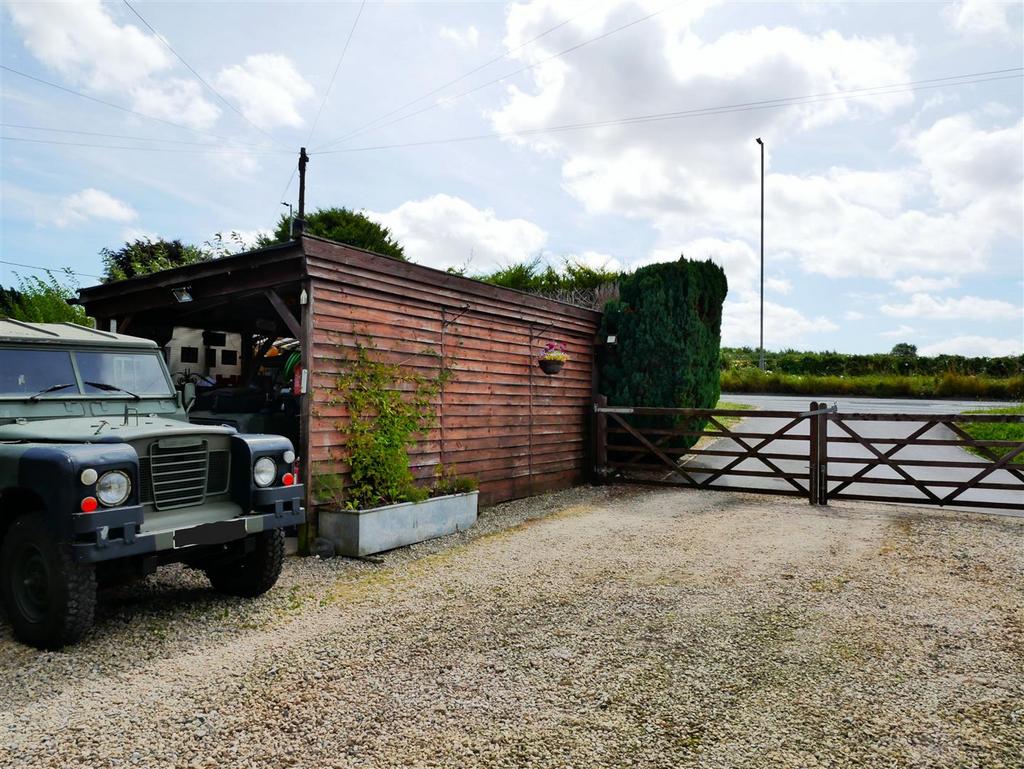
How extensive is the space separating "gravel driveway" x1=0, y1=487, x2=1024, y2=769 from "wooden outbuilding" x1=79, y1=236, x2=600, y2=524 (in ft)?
6.45

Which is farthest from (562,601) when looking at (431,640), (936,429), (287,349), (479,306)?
(936,429)

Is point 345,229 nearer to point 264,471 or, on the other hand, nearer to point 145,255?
point 145,255

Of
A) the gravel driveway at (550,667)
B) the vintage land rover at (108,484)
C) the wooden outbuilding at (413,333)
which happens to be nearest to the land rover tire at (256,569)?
the vintage land rover at (108,484)

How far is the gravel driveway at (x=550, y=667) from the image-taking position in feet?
9.43

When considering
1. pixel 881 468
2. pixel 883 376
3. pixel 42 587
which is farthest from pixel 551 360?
pixel 883 376

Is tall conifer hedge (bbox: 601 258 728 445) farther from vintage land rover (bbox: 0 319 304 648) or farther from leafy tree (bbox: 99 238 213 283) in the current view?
leafy tree (bbox: 99 238 213 283)

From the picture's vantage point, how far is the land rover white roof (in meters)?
4.73

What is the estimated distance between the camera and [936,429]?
17203 mm

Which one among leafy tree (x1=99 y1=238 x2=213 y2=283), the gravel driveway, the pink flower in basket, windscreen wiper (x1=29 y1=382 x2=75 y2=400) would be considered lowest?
the gravel driveway

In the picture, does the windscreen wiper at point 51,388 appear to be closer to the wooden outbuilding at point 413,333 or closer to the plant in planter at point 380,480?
the wooden outbuilding at point 413,333

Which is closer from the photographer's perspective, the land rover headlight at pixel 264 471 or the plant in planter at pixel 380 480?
the land rover headlight at pixel 264 471

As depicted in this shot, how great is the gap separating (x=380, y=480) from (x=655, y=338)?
19.9ft

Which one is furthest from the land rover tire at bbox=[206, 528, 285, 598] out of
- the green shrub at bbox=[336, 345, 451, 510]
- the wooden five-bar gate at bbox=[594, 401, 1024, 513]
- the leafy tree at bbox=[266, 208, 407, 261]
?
the leafy tree at bbox=[266, 208, 407, 261]

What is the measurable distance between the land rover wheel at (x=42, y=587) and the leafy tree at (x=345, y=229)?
78.1 feet
